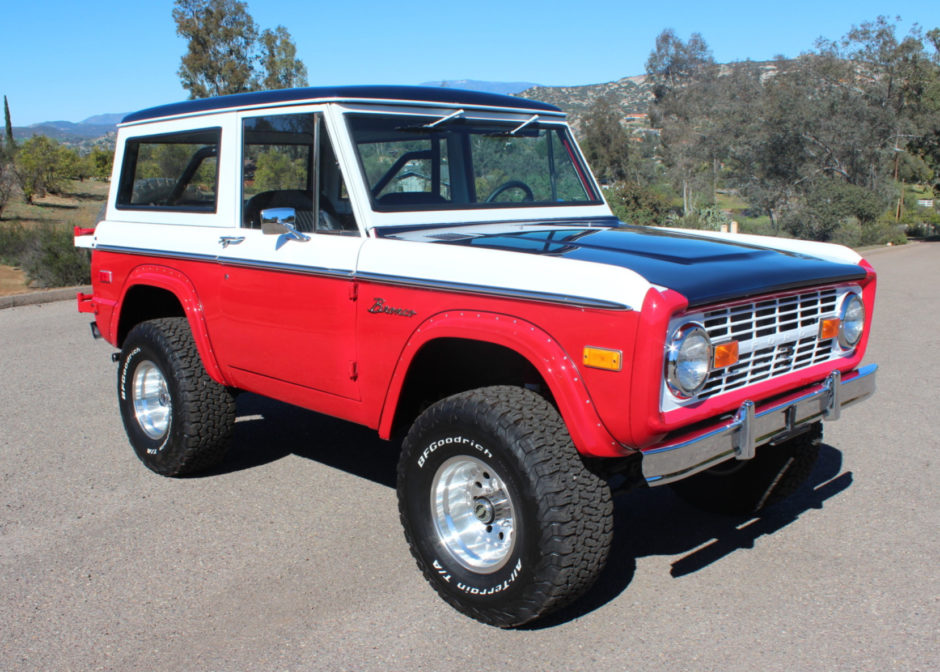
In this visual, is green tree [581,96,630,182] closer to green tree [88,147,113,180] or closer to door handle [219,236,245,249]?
green tree [88,147,113,180]

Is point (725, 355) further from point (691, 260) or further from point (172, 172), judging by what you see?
point (172, 172)

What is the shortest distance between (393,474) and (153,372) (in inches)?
61.3

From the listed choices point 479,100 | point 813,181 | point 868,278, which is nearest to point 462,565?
point 868,278

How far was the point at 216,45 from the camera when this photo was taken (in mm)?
33812

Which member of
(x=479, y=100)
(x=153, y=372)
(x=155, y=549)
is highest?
(x=479, y=100)

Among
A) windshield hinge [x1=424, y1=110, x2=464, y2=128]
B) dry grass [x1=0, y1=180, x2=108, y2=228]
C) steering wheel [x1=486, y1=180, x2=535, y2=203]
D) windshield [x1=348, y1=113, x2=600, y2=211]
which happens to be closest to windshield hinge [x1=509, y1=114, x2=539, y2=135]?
windshield [x1=348, y1=113, x2=600, y2=211]

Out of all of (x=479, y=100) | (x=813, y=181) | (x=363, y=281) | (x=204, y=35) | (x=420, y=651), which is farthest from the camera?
(x=204, y=35)

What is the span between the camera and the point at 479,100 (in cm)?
466

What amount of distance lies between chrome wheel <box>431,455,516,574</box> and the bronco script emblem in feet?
Result: 2.05

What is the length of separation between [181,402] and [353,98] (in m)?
1.93

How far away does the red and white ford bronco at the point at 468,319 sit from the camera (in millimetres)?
3068

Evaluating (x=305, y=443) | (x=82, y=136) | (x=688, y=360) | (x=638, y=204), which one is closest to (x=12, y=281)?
(x=305, y=443)

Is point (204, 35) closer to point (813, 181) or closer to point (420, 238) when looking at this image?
point (813, 181)

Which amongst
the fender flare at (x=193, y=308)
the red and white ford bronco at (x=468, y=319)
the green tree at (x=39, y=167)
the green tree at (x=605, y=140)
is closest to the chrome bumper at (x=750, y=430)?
the red and white ford bronco at (x=468, y=319)
